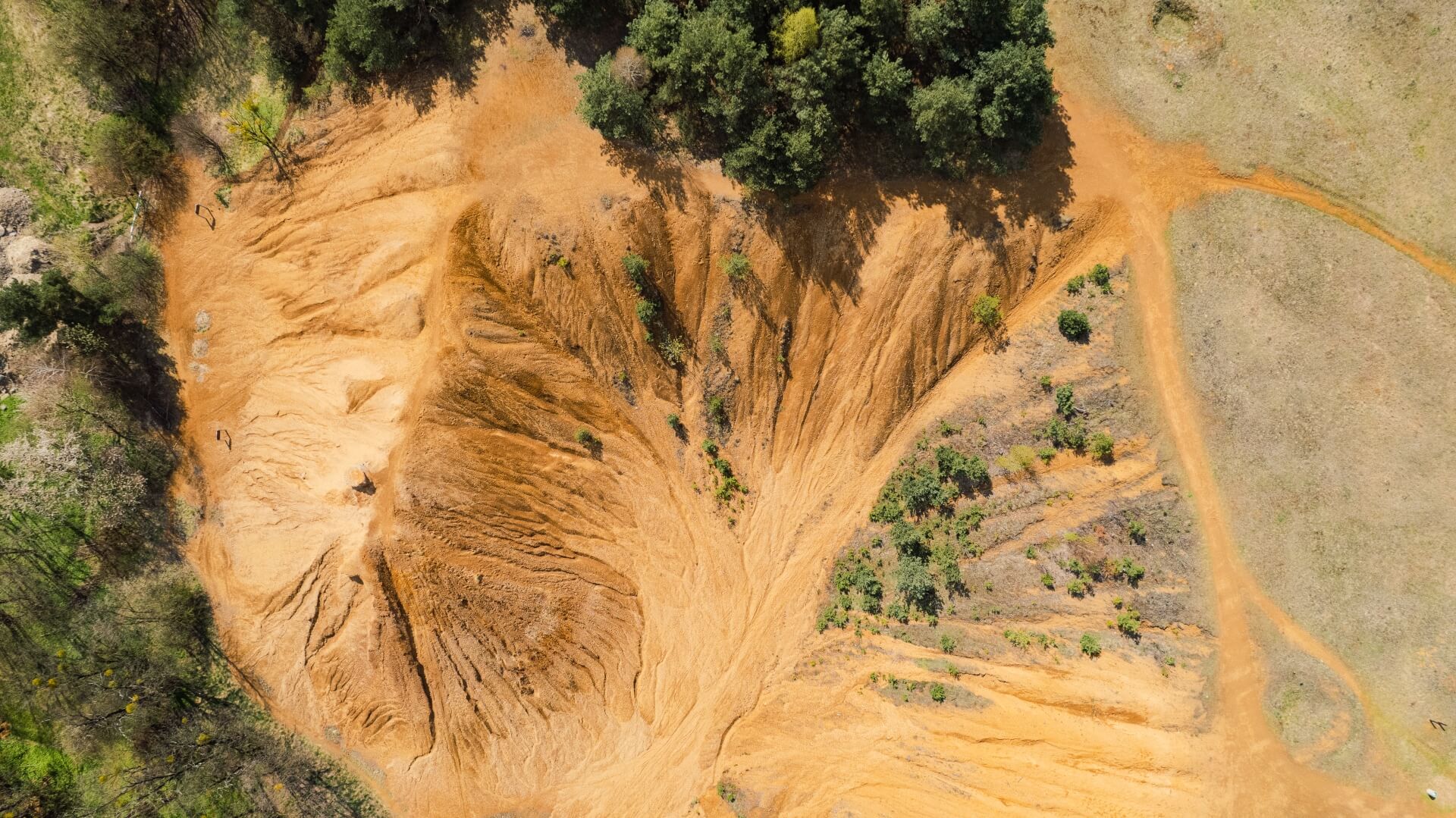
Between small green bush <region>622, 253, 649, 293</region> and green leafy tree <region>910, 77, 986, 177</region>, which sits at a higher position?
green leafy tree <region>910, 77, 986, 177</region>

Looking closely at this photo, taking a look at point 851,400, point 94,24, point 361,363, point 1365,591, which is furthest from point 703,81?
Answer: point 1365,591

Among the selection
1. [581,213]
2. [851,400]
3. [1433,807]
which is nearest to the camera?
[1433,807]

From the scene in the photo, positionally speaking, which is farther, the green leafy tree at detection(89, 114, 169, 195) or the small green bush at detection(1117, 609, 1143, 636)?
the green leafy tree at detection(89, 114, 169, 195)

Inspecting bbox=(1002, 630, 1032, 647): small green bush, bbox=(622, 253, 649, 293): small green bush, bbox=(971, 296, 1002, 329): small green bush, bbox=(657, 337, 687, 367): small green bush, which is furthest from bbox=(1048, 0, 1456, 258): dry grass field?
bbox=(1002, 630, 1032, 647): small green bush

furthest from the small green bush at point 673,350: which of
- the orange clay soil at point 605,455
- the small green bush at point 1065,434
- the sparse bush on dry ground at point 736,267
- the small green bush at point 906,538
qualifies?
the small green bush at point 1065,434

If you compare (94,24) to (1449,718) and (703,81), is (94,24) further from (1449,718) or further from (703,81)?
(1449,718)

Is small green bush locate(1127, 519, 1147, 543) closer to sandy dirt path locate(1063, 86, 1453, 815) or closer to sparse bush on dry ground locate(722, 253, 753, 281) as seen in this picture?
sandy dirt path locate(1063, 86, 1453, 815)

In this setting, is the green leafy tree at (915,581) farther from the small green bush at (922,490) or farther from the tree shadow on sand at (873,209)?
the tree shadow on sand at (873,209)
